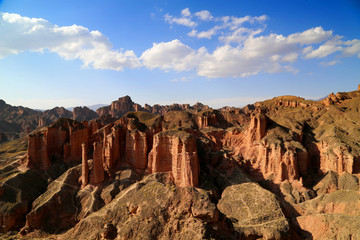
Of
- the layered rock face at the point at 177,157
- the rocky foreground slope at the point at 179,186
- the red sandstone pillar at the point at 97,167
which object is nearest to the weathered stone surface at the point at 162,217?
the rocky foreground slope at the point at 179,186

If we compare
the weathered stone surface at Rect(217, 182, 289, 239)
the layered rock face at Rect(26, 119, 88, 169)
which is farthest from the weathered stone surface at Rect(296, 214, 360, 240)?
the layered rock face at Rect(26, 119, 88, 169)

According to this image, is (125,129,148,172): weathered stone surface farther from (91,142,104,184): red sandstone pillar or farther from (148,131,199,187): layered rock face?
(91,142,104,184): red sandstone pillar

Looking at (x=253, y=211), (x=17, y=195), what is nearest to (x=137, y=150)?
(x=17, y=195)

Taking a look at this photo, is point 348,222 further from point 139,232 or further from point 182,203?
point 139,232

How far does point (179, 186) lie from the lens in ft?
111

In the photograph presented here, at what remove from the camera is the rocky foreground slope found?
64.8 feet

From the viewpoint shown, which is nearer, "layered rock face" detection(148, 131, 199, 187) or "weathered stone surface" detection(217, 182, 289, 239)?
"weathered stone surface" detection(217, 182, 289, 239)

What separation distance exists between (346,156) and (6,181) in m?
79.2

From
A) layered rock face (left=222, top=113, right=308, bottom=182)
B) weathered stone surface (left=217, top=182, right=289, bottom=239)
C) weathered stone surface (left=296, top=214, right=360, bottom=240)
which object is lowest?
weathered stone surface (left=296, top=214, right=360, bottom=240)

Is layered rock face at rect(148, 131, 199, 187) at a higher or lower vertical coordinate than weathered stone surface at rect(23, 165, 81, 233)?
higher

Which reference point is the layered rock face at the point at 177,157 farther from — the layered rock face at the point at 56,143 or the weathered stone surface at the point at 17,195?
the weathered stone surface at the point at 17,195

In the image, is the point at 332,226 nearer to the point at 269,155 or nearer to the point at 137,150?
the point at 269,155

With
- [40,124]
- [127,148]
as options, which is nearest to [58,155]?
[127,148]

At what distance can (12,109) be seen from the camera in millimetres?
191000
